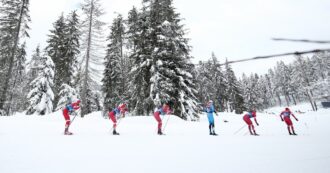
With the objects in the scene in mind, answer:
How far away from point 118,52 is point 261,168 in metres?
29.6

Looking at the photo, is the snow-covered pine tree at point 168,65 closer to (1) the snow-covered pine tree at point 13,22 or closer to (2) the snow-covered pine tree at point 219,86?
(1) the snow-covered pine tree at point 13,22

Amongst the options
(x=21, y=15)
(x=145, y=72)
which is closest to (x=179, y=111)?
(x=145, y=72)

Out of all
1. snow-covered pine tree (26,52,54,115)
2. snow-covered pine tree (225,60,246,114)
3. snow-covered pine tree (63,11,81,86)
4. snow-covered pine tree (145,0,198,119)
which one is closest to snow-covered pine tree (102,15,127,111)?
snow-covered pine tree (63,11,81,86)

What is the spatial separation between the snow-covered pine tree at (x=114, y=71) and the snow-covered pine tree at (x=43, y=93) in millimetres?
8091

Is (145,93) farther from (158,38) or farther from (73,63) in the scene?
(73,63)

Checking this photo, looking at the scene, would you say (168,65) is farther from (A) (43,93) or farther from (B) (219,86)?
(B) (219,86)

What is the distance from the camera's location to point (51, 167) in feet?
13.3

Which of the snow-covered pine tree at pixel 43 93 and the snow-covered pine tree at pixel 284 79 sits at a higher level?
the snow-covered pine tree at pixel 284 79

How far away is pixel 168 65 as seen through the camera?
62.1 feet

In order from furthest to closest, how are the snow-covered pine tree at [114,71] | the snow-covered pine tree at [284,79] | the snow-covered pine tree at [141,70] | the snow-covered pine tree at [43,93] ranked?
the snow-covered pine tree at [284,79] → the snow-covered pine tree at [114,71] → the snow-covered pine tree at [43,93] → the snow-covered pine tree at [141,70]

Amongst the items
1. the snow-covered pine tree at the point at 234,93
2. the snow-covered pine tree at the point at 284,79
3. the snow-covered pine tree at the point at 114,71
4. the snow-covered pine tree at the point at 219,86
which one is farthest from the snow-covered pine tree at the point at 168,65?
the snow-covered pine tree at the point at 284,79

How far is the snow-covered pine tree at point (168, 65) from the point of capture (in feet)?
57.4

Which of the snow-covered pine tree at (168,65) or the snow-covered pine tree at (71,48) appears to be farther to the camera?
the snow-covered pine tree at (71,48)

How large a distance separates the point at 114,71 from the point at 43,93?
10.3 metres
